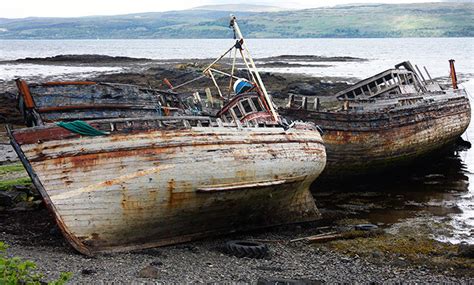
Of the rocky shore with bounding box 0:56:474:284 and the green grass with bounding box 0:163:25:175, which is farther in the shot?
the green grass with bounding box 0:163:25:175

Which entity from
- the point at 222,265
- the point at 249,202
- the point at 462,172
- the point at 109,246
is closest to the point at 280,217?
the point at 249,202

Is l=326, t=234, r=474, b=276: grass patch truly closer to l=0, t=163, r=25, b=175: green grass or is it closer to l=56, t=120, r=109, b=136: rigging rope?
l=56, t=120, r=109, b=136: rigging rope

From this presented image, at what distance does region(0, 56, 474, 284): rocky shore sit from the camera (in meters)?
10.3

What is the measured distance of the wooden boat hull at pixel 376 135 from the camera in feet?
58.9

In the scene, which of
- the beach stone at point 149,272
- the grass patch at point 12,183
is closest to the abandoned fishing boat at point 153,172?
the beach stone at point 149,272

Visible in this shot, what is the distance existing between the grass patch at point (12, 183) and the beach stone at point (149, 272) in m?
6.04

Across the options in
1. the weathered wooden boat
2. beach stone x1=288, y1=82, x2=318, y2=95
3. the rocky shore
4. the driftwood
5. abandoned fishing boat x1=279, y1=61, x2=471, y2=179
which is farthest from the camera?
beach stone x1=288, y1=82, x2=318, y2=95

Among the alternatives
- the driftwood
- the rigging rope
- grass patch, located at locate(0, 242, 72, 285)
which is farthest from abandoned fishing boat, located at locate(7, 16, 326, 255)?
grass patch, located at locate(0, 242, 72, 285)

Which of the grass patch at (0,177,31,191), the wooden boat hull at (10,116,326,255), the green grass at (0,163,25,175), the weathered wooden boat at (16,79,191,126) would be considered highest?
the weathered wooden boat at (16,79,191,126)

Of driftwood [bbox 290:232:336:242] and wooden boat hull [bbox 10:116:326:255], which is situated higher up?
wooden boat hull [bbox 10:116:326:255]

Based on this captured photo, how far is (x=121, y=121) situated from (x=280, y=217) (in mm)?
5149

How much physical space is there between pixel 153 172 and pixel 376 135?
9798 mm

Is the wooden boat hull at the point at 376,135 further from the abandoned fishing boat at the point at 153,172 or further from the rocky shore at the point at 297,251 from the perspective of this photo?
the abandoned fishing boat at the point at 153,172

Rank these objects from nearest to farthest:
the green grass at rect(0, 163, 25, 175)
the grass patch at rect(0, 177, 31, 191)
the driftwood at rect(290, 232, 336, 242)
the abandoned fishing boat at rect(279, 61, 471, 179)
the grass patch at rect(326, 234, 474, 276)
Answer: the grass patch at rect(326, 234, 474, 276) → the driftwood at rect(290, 232, 336, 242) → the grass patch at rect(0, 177, 31, 191) → the green grass at rect(0, 163, 25, 175) → the abandoned fishing boat at rect(279, 61, 471, 179)
